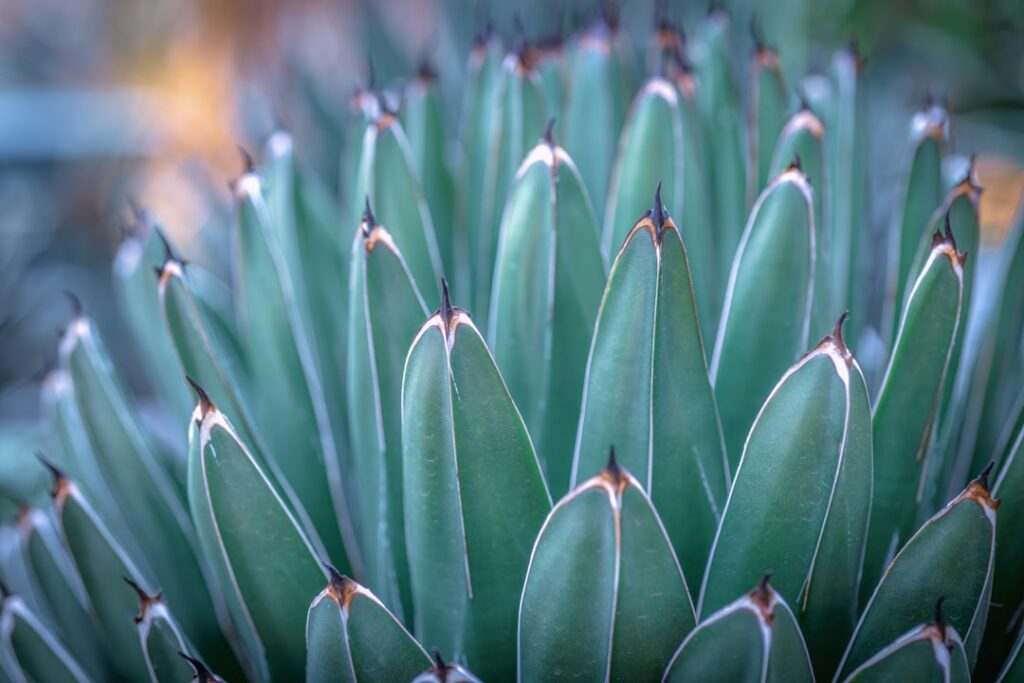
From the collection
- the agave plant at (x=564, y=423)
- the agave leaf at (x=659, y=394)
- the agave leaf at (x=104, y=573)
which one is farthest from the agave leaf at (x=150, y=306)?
the agave leaf at (x=659, y=394)

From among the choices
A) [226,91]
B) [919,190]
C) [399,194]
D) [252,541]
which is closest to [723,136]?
[919,190]

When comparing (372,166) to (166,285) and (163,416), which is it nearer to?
(166,285)

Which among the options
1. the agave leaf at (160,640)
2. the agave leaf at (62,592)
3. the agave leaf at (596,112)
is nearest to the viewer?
the agave leaf at (160,640)

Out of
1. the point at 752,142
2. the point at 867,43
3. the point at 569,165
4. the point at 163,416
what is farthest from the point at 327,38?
the point at 569,165

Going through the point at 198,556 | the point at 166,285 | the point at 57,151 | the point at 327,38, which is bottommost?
the point at 198,556

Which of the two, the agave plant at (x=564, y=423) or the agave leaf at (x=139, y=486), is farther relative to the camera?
the agave leaf at (x=139, y=486)

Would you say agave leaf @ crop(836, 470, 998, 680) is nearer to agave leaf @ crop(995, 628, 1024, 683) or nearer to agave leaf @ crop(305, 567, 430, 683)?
agave leaf @ crop(995, 628, 1024, 683)

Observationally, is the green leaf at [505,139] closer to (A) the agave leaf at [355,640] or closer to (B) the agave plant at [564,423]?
(B) the agave plant at [564,423]
